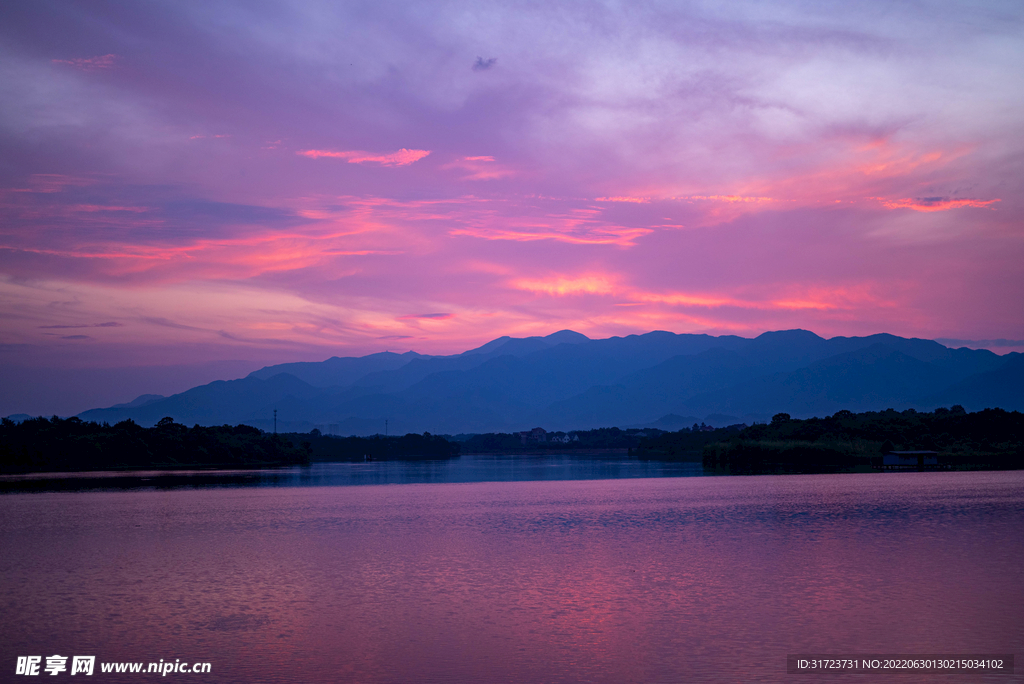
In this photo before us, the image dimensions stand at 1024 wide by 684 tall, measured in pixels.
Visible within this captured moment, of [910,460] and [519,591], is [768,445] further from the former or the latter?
[519,591]

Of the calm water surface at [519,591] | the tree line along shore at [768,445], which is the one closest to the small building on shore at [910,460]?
the tree line along shore at [768,445]

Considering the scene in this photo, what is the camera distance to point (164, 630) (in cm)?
2231

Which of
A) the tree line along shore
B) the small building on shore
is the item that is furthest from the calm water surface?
the tree line along shore

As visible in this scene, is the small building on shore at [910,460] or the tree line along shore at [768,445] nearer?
the small building on shore at [910,460]

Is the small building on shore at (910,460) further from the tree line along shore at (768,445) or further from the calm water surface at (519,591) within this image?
the calm water surface at (519,591)

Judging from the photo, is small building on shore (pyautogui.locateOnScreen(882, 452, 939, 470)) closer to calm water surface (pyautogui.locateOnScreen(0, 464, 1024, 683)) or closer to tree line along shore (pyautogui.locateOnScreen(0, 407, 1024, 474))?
tree line along shore (pyautogui.locateOnScreen(0, 407, 1024, 474))

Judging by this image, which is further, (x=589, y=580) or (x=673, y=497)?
(x=673, y=497)

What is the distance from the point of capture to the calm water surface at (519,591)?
19312mm

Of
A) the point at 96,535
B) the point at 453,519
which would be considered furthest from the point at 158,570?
the point at 453,519

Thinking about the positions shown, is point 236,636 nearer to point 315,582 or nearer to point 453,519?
point 315,582

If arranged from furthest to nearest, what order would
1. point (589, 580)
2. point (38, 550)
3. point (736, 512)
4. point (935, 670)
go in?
point (736, 512) → point (38, 550) → point (589, 580) → point (935, 670)

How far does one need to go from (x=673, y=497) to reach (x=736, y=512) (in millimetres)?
13937

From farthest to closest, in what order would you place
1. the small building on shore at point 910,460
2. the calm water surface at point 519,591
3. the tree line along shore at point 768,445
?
1. the tree line along shore at point 768,445
2. the small building on shore at point 910,460
3. the calm water surface at point 519,591

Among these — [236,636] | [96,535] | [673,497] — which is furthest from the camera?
[673,497]
